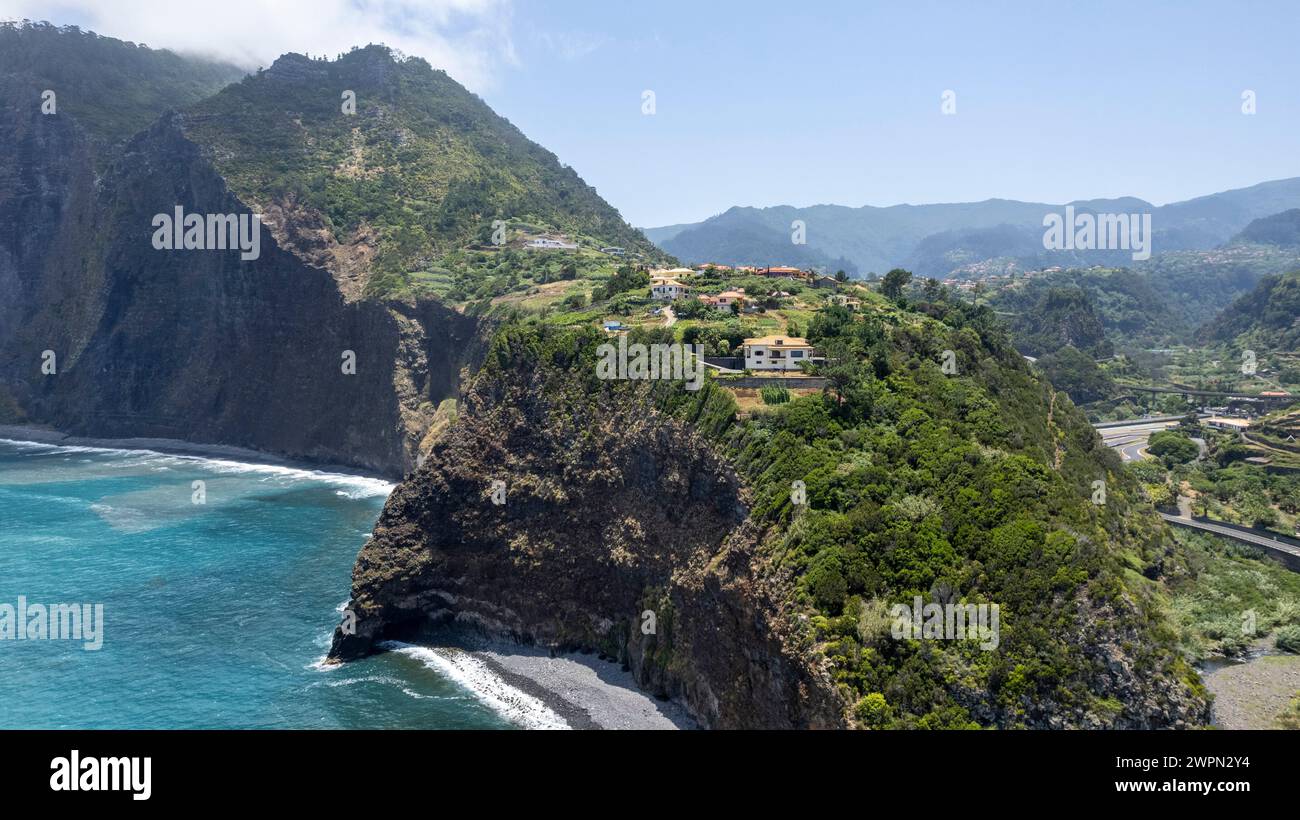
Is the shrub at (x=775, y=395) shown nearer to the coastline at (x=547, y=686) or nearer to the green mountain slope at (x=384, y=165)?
the coastline at (x=547, y=686)

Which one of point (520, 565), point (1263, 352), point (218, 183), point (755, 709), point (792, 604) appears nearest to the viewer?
point (792, 604)

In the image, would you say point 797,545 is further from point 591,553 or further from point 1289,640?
point 1289,640

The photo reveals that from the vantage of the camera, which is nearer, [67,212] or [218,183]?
[218,183]

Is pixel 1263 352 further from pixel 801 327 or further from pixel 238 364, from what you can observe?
pixel 238 364

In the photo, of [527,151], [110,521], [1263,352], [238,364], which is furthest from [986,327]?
[1263,352]

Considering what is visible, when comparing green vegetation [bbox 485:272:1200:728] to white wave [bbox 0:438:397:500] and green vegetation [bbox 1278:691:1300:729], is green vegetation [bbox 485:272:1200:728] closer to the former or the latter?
green vegetation [bbox 1278:691:1300:729]

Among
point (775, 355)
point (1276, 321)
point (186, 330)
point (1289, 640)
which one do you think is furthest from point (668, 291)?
point (1276, 321)

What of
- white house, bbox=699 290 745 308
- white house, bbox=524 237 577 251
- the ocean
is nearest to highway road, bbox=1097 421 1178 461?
white house, bbox=699 290 745 308
